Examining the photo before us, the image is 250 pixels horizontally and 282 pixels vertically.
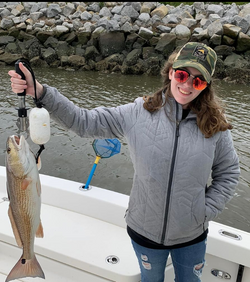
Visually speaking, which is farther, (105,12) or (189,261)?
(105,12)

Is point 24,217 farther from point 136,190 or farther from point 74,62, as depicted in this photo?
point 74,62

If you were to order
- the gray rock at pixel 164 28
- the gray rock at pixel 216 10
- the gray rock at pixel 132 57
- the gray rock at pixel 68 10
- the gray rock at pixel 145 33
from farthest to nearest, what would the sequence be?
the gray rock at pixel 68 10, the gray rock at pixel 216 10, the gray rock at pixel 164 28, the gray rock at pixel 145 33, the gray rock at pixel 132 57

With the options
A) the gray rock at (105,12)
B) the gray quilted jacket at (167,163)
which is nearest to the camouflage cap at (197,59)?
the gray quilted jacket at (167,163)

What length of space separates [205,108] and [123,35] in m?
16.3

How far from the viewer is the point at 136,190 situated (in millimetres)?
2066

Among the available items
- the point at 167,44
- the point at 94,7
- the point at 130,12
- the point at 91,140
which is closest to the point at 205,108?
the point at 91,140

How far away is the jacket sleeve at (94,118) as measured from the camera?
2.00 meters

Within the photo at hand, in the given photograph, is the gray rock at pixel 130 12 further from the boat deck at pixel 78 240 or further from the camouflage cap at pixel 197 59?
the camouflage cap at pixel 197 59

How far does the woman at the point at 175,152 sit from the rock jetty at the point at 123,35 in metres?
13.9

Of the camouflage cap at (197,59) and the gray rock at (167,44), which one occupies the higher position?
the camouflage cap at (197,59)

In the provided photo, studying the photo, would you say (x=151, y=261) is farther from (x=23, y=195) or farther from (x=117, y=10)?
(x=117, y=10)

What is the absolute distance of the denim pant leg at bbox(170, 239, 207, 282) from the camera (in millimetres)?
2100

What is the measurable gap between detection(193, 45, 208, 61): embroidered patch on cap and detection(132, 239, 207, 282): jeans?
1307mm

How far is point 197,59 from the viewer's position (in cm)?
199
